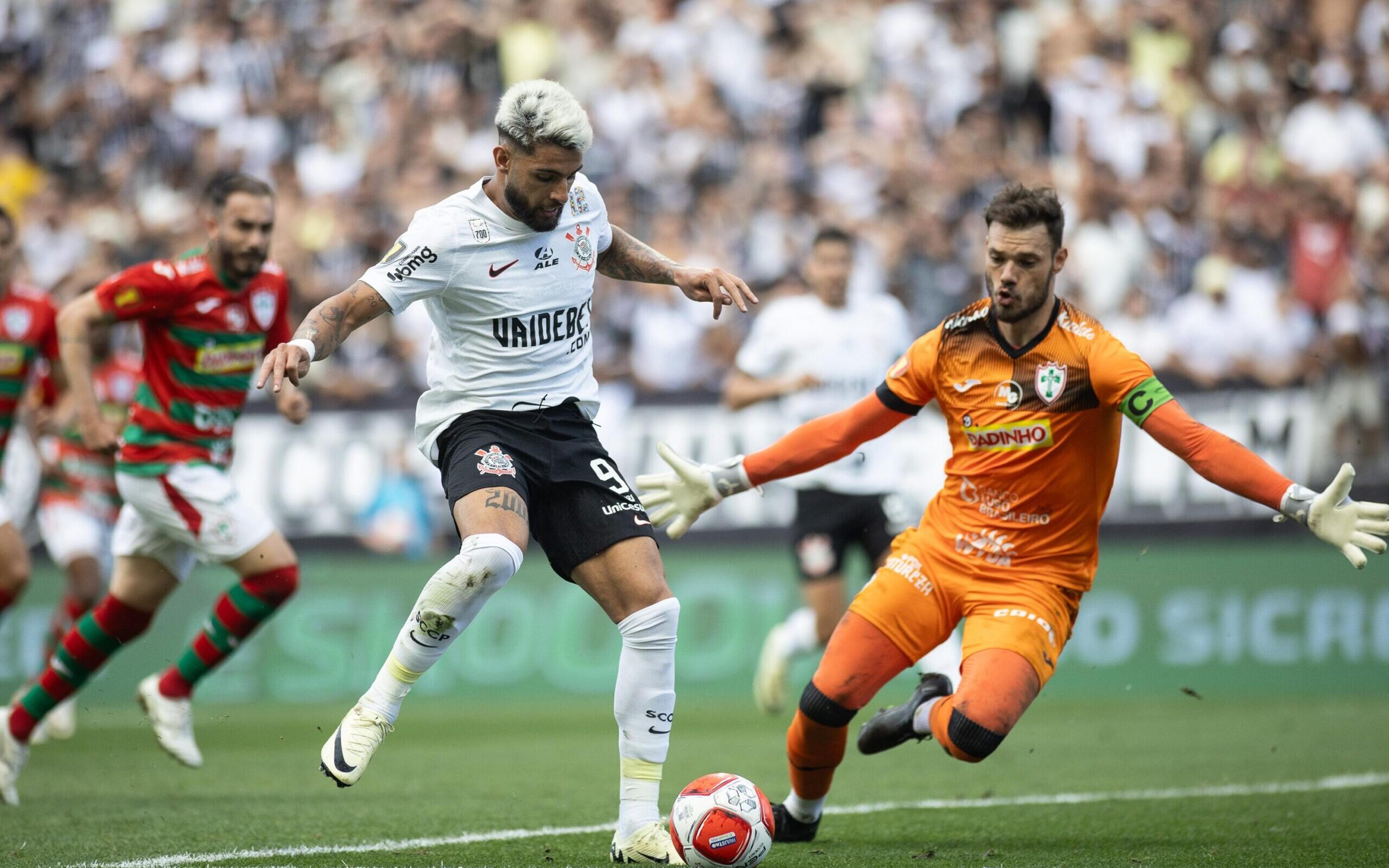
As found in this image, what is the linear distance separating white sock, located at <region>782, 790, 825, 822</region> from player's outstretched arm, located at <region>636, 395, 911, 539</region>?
1.18m

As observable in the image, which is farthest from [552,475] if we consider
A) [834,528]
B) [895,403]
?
[834,528]

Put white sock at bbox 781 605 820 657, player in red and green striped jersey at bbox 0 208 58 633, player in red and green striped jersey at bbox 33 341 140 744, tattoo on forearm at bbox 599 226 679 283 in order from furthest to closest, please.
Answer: player in red and green striped jersey at bbox 33 341 140 744, white sock at bbox 781 605 820 657, player in red and green striped jersey at bbox 0 208 58 633, tattoo on forearm at bbox 599 226 679 283

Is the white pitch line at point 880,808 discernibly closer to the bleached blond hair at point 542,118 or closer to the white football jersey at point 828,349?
the bleached blond hair at point 542,118

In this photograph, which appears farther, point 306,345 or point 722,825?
point 722,825

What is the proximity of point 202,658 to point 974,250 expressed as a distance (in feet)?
29.6

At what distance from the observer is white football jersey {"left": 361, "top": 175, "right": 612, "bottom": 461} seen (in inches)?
230

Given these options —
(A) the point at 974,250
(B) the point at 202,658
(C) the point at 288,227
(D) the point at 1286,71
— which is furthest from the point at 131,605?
(D) the point at 1286,71

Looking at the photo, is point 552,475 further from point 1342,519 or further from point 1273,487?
point 1342,519

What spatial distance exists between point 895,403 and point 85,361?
4.35 m

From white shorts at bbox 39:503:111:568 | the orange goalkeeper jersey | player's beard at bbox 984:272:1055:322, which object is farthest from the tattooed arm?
white shorts at bbox 39:503:111:568

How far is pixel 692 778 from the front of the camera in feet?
27.9

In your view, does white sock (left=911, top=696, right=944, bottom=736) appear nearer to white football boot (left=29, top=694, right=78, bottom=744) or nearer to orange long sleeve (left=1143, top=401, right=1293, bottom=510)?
orange long sleeve (left=1143, top=401, right=1293, bottom=510)

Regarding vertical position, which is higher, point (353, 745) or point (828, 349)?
point (353, 745)

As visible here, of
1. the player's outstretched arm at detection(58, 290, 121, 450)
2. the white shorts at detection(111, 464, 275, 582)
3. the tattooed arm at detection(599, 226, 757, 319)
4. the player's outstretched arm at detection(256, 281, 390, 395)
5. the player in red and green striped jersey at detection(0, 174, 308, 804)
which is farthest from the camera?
the white shorts at detection(111, 464, 275, 582)
